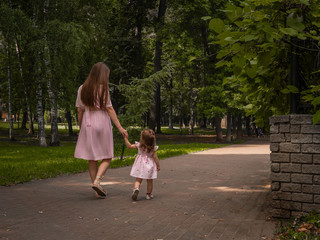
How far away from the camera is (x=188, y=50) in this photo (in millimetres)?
24234

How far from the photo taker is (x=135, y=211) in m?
5.05

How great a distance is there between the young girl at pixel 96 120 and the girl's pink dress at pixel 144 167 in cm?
50

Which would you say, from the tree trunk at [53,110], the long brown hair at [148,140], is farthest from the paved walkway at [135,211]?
the tree trunk at [53,110]

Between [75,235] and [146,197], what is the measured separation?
2.14 metres

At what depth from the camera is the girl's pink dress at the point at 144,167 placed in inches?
233

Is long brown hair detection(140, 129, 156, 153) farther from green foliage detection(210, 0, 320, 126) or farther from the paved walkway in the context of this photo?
green foliage detection(210, 0, 320, 126)

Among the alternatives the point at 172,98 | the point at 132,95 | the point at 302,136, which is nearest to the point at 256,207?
the point at 302,136

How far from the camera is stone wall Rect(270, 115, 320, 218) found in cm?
443

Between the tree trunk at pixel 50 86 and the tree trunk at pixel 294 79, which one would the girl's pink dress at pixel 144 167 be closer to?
the tree trunk at pixel 294 79

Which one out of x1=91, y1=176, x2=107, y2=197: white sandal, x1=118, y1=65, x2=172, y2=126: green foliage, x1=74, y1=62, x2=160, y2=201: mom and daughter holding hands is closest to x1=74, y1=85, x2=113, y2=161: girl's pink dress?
x1=74, y1=62, x2=160, y2=201: mom and daughter holding hands

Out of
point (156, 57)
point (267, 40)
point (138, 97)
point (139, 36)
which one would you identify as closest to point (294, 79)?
point (267, 40)

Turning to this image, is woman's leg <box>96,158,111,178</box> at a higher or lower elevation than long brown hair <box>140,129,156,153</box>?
lower

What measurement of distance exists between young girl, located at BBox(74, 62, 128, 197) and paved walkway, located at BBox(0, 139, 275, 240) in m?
0.71

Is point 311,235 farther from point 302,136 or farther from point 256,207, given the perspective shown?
point 256,207
